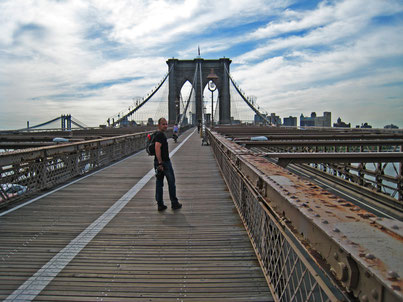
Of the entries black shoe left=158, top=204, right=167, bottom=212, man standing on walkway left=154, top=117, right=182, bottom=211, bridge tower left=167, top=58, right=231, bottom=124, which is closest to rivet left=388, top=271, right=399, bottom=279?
man standing on walkway left=154, top=117, right=182, bottom=211

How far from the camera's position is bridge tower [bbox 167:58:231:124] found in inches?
2844

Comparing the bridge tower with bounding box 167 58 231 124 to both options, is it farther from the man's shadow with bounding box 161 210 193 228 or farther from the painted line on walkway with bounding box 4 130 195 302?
the painted line on walkway with bounding box 4 130 195 302

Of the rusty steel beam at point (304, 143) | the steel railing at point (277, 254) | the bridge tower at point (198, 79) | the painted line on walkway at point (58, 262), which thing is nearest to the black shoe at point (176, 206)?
the painted line on walkway at point (58, 262)

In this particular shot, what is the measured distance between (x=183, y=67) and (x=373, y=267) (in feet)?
251

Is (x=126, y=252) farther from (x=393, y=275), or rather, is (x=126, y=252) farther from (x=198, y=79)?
(x=198, y=79)

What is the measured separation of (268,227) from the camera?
2.81 metres

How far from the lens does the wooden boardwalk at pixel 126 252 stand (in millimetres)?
2828

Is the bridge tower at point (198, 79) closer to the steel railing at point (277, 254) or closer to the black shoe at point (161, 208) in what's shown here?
the black shoe at point (161, 208)

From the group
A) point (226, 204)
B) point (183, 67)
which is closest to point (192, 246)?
point (226, 204)

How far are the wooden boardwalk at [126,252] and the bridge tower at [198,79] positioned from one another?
218 feet

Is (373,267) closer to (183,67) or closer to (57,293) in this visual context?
(57,293)

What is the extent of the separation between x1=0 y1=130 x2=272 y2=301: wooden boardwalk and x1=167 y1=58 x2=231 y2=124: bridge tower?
66.5m

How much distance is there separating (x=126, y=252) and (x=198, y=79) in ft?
234

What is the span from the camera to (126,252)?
144 inches
